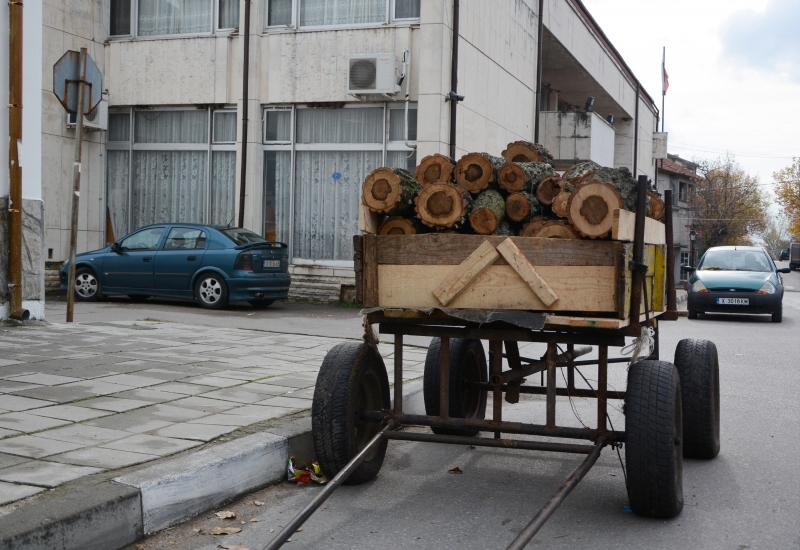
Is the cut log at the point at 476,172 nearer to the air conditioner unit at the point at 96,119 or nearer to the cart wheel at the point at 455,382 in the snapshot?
the cart wheel at the point at 455,382

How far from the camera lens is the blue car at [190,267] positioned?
49.9ft

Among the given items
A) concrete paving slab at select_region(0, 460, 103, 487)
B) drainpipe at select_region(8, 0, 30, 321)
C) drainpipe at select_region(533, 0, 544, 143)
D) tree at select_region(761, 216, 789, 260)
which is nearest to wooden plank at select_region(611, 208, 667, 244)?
concrete paving slab at select_region(0, 460, 103, 487)

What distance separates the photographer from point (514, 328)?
458cm

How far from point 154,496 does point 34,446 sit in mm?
995

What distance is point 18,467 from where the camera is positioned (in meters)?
4.22

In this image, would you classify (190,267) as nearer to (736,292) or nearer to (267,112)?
(267,112)

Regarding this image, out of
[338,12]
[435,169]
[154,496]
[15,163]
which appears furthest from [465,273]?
[338,12]

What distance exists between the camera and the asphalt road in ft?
13.4

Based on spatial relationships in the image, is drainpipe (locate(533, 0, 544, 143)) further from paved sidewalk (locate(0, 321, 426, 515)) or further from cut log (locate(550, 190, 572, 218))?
cut log (locate(550, 190, 572, 218))

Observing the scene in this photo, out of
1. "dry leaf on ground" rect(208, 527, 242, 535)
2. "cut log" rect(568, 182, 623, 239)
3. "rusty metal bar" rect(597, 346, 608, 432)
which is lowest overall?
"dry leaf on ground" rect(208, 527, 242, 535)

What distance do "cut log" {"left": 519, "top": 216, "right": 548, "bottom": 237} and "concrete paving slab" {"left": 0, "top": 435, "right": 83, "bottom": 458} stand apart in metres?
2.61

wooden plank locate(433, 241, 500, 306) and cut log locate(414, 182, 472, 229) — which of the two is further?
cut log locate(414, 182, 472, 229)

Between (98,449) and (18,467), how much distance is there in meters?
0.51

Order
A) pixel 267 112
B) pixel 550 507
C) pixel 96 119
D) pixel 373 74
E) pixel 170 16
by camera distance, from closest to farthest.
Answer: pixel 550 507
pixel 373 74
pixel 267 112
pixel 96 119
pixel 170 16
